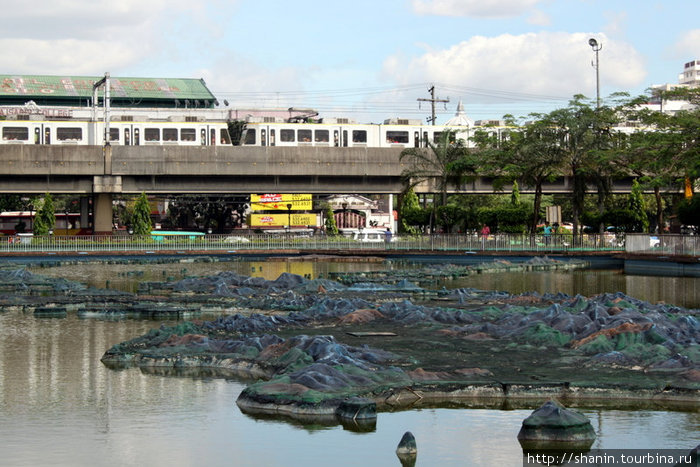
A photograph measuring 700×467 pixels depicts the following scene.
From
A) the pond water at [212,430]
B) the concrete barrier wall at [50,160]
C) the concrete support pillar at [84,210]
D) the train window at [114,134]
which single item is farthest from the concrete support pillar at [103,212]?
the pond water at [212,430]

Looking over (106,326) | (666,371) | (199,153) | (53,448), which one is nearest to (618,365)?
(666,371)

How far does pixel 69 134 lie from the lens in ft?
265

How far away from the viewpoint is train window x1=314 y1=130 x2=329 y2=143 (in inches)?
3393

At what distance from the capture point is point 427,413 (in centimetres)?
1703

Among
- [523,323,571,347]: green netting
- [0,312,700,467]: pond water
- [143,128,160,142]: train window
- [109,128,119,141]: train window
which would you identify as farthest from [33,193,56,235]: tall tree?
[523,323,571,347]: green netting

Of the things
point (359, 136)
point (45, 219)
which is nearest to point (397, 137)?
point (359, 136)

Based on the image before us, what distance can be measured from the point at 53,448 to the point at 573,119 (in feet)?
172

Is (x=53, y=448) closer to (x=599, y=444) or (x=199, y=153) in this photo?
(x=599, y=444)

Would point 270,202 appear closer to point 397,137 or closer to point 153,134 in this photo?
point 397,137

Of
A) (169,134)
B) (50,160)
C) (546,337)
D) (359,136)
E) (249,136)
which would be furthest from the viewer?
(359,136)

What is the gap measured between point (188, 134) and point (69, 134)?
9725 millimetres

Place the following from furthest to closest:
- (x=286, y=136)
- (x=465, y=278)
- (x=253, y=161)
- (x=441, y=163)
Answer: (x=286, y=136) < (x=253, y=161) < (x=441, y=163) < (x=465, y=278)

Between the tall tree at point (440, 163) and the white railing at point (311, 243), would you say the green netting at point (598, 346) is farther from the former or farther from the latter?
the tall tree at point (440, 163)

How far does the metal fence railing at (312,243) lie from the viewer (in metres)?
58.7
